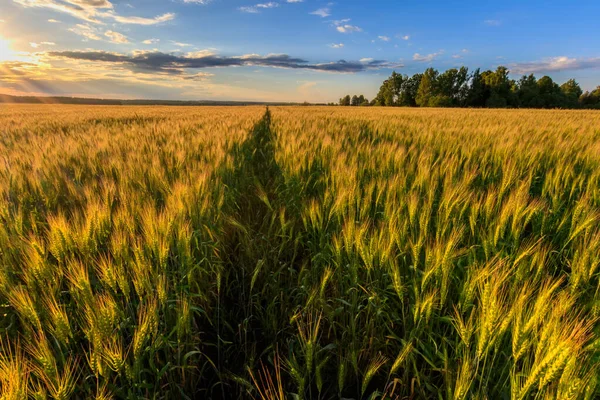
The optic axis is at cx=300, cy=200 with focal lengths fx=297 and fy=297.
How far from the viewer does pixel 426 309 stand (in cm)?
119

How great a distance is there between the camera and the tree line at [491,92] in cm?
5534

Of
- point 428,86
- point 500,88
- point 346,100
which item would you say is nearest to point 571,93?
point 500,88

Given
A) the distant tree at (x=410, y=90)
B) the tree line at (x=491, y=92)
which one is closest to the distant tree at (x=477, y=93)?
the tree line at (x=491, y=92)

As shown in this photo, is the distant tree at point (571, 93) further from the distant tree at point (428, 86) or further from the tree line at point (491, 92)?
the distant tree at point (428, 86)

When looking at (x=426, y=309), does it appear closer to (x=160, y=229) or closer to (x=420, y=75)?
(x=160, y=229)

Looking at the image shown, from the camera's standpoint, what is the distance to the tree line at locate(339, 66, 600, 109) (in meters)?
55.3

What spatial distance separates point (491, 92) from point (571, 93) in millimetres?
14901

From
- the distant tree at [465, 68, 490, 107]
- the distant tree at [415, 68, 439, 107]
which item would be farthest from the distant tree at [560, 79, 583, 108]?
the distant tree at [415, 68, 439, 107]

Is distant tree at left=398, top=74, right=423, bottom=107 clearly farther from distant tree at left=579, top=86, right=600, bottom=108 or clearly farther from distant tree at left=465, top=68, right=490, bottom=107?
distant tree at left=579, top=86, right=600, bottom=108

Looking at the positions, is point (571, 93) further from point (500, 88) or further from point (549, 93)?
point (500, 88)

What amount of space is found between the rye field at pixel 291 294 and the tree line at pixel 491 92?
207 feet

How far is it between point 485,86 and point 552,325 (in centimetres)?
7398

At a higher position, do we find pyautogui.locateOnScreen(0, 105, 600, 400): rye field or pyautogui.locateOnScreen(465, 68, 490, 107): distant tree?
pyautogui.locateOnScreen(465, 68, 490, 107): distant tree

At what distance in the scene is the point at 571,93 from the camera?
57.0 metres
